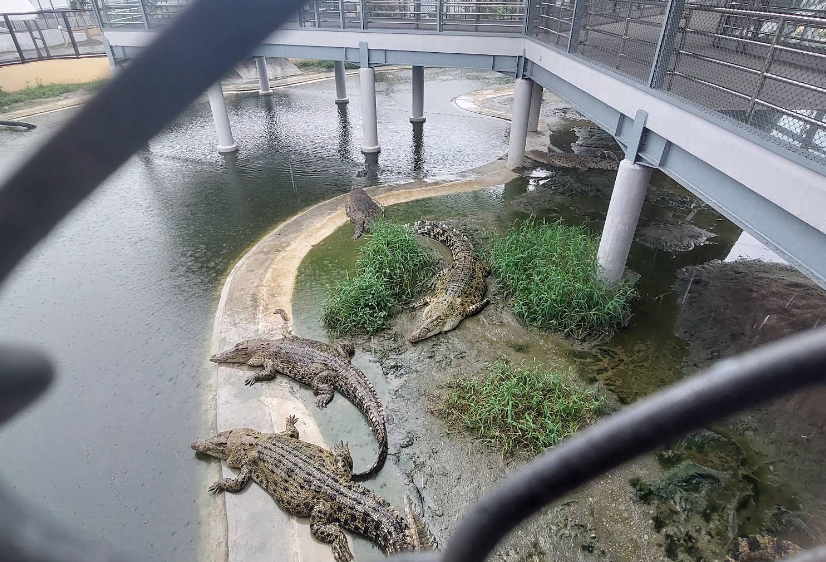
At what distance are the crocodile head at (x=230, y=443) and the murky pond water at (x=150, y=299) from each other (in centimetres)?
16

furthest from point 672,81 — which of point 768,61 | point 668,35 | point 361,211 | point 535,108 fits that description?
point 535,108

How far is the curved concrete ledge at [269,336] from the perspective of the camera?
12.8 ft

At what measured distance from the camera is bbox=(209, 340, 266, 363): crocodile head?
5.71 m

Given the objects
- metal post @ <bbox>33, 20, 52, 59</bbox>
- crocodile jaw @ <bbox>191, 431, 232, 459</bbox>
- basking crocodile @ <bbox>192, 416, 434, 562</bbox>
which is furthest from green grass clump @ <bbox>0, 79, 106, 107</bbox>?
basking crocodile @ <bbox>192, 416, 434, 562</bbox>

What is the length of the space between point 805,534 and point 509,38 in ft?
31.1

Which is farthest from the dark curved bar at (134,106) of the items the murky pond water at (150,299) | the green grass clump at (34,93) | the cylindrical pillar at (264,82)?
the green grass clump at (34,93)

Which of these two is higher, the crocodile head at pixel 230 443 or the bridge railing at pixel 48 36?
the bridge railing at pixel 48 36

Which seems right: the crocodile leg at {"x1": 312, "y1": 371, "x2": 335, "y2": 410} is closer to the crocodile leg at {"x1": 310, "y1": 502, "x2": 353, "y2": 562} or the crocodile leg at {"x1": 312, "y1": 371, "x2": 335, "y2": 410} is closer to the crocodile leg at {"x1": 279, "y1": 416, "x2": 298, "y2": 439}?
the crocodile leg at {"x1": 279, "y1": 416, "x2": 298, "y2": 439}

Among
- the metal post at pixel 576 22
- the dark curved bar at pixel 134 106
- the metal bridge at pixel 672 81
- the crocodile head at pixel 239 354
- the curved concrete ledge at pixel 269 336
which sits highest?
the dark curved bar at pixel 134 106

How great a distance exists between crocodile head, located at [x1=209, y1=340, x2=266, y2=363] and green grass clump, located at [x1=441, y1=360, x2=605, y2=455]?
7.80 ft

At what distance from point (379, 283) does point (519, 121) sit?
248 inches

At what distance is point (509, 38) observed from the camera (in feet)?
32.8

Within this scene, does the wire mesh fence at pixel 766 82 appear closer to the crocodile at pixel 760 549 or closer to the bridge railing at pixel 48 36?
the crocodile at pixel 760 549

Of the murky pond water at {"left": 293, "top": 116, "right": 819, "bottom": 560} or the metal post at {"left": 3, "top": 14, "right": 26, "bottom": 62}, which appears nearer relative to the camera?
the murky pond water at {"left": 293, "top": 116, "right": 819, "bottom": 560}
